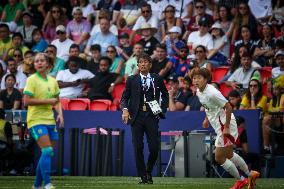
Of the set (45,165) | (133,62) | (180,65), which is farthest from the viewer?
(133,62)

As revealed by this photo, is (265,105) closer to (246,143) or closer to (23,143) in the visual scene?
(246,143)

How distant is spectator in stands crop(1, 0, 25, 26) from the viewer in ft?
86.5

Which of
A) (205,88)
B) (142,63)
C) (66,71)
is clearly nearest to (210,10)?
(66,71)

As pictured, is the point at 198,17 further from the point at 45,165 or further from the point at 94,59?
the point at 45,165

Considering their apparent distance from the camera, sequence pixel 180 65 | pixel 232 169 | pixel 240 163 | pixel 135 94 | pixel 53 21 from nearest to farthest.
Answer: pixel 232 169
pixel 240 163
pixel 135 94
pixel 180 65
pixel 53 21

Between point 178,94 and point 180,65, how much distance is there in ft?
3.72

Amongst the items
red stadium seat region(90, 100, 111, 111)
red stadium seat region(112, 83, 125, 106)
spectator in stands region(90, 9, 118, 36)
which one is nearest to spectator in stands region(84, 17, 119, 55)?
spectator in stands region(90, 9, 118, 36)

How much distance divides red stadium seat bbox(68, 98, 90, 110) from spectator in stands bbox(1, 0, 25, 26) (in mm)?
5335

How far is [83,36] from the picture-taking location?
2495 centimetres

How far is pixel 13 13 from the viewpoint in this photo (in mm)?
26609

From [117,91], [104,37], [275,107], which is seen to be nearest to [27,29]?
[104,37]

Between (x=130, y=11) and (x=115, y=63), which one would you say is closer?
(x=115, y=63)

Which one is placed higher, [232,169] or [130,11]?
[130,11]

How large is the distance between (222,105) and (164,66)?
8.38 m
